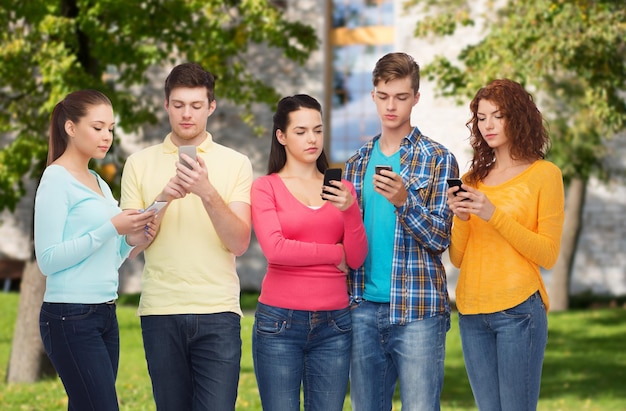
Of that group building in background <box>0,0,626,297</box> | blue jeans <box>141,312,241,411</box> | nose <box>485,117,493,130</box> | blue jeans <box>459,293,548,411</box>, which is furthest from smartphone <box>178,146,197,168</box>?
building in background <box>0,0,626,297</box>

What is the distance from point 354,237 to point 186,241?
833mm

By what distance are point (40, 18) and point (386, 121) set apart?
8274mm

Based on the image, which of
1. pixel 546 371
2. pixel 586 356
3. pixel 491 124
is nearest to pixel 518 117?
pixel 491 124

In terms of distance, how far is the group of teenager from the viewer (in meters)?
4.33

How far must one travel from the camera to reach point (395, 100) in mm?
4730

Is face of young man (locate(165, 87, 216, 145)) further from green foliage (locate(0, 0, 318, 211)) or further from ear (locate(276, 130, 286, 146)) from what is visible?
green foliage (locate(0, 0, 318, 211))

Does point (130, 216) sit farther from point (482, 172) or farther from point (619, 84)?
point (619, 84)

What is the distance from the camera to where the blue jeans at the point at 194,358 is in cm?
441

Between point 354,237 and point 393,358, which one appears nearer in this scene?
point 354,237

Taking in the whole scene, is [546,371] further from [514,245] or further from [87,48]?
[514,245]

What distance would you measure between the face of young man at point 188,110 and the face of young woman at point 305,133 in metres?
0.44

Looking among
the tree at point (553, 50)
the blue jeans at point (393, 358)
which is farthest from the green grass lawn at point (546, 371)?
the blue jeans at point (393, 358)

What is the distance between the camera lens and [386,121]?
4801 mm

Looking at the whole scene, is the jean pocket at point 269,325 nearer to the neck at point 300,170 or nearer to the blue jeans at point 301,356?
the blue jeans at point 301,356
